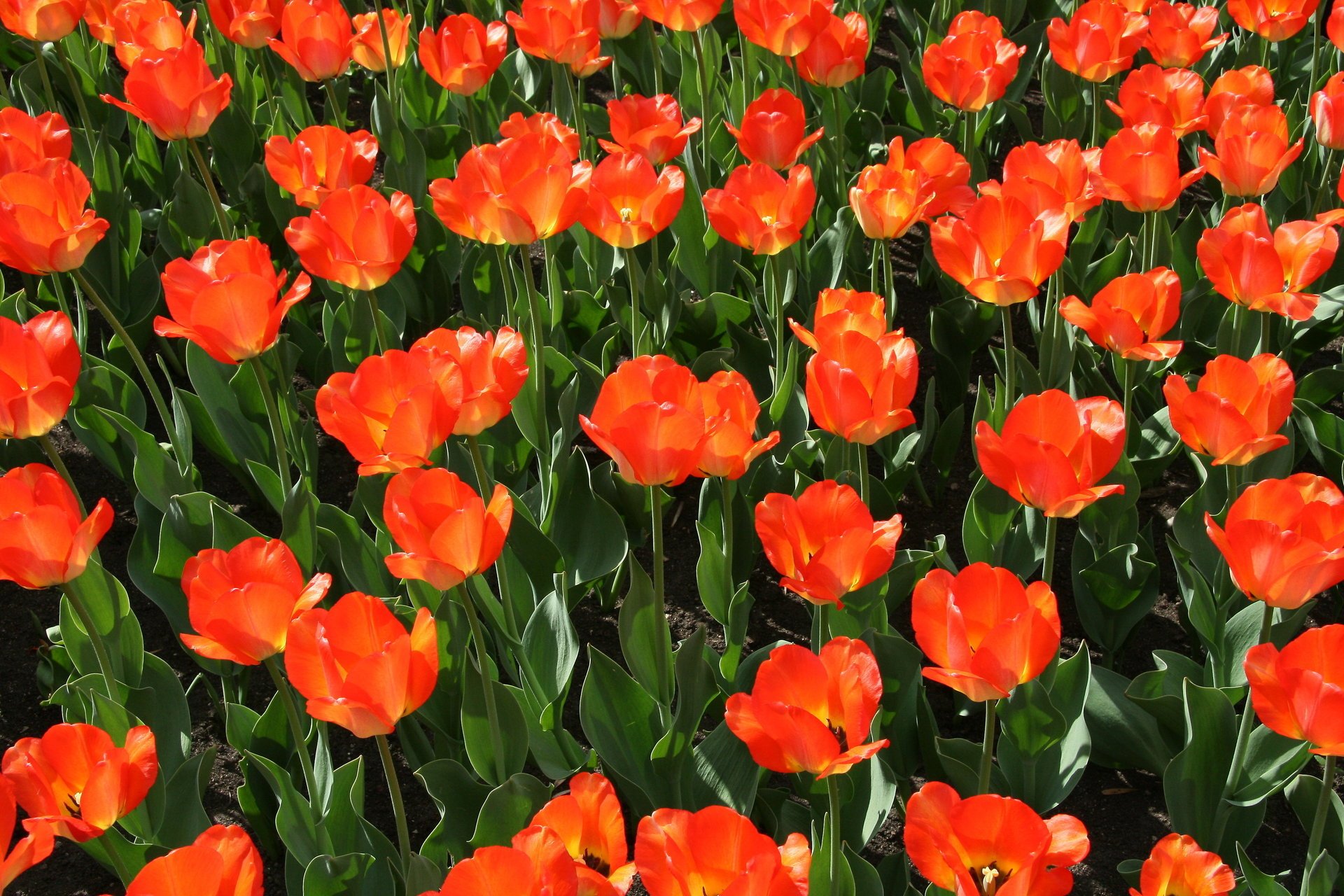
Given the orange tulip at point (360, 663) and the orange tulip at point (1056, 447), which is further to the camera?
the orange tulip at point (1056, 447)

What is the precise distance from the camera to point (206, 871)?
45.8 inches

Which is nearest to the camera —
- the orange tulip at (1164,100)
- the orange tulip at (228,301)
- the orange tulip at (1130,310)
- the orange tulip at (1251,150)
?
the orange tulip at (228,301)

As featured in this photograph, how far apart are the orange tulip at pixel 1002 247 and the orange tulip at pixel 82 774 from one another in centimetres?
133

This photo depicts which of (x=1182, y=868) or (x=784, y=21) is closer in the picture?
(x=1182, y=868)

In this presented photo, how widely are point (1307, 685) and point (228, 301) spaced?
4.74ft

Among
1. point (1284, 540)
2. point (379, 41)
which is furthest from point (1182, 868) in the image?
point (379, 41)

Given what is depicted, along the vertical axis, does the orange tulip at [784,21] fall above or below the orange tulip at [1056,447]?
above

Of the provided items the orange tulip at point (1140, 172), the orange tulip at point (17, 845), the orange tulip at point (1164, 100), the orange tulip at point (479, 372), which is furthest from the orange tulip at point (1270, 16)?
the orange tulip at point (17, 845)

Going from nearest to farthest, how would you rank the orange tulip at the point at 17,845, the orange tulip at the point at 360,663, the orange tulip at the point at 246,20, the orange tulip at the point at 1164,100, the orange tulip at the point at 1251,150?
the orange tulip at the point at 17,845, the orange tulip at the point at 360,663, the orange tulip at the point at 1251,150, the orange tulip at the point at 1164,100, the orange tulip at the point at 246,20

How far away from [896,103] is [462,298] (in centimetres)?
148

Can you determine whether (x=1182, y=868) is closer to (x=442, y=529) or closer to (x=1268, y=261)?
(x=442, y=529)

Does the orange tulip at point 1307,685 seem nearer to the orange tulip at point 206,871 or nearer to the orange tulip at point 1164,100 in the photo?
the orange tulip at point 206,871

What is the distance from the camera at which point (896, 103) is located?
3693mm

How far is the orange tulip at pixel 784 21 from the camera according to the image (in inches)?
109
